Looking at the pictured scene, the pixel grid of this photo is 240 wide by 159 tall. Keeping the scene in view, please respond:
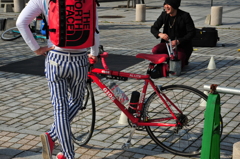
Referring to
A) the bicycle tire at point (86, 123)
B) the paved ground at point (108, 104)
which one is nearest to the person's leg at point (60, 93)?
the paved ground at point (108, 104)

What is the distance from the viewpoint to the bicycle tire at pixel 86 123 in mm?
5391

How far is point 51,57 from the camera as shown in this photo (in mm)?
4438

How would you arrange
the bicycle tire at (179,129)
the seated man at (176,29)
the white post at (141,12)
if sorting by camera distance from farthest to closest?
the white post at (141,12)
the seated man at (176,29)
the bicycle tire at (179,129)

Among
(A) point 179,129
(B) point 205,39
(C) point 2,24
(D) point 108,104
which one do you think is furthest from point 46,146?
(C) point 2,24

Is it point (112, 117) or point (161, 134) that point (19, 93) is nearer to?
point (112, 117)

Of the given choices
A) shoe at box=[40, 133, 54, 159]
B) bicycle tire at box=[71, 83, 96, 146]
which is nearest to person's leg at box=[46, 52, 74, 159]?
shoe at box=[40, 133, 54, 159]

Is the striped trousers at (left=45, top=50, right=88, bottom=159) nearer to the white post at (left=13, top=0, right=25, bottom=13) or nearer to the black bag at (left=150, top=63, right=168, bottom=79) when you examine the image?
the black bag at (left=150, top=63, right=168, bottom=79)

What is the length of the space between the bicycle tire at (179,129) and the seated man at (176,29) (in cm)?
354

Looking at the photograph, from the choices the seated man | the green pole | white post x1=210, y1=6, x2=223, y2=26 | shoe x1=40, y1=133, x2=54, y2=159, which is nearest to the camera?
the green pole

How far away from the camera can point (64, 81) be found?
14.8ft

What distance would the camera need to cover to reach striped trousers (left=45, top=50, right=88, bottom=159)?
4.41 meters

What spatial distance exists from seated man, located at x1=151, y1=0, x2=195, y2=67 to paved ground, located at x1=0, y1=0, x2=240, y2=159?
541 mm

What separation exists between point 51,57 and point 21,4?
19.3 meters

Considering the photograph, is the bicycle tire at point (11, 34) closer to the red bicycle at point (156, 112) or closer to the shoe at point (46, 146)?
the red bicycle at point (156, 112)
